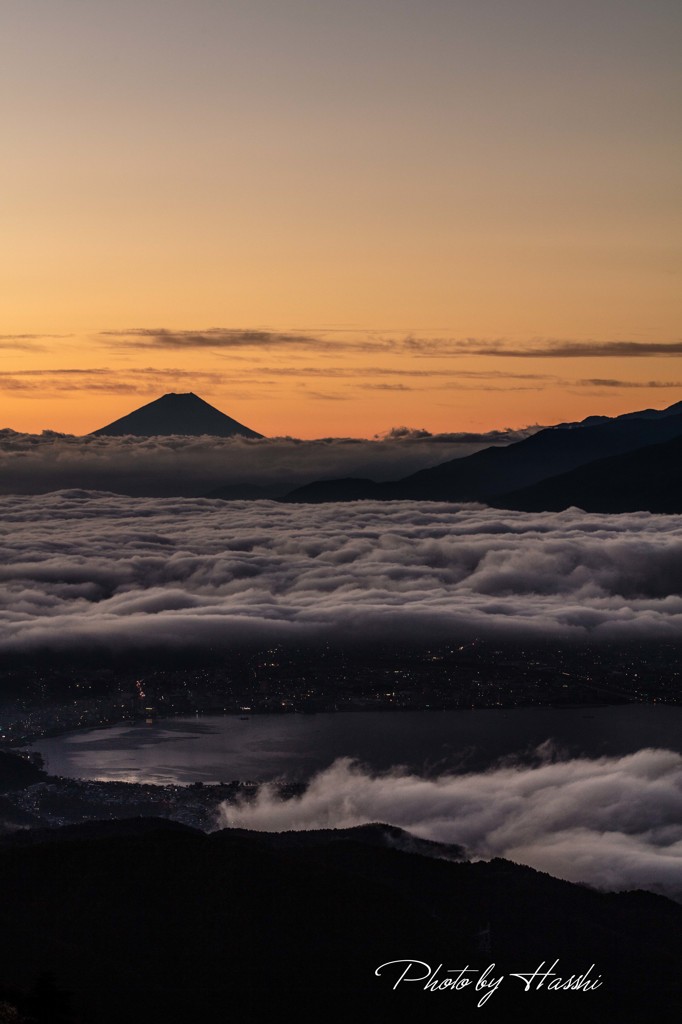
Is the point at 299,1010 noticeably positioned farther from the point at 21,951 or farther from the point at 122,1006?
the point at 21,951

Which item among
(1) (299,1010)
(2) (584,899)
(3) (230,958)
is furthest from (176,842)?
(2) (584,899)

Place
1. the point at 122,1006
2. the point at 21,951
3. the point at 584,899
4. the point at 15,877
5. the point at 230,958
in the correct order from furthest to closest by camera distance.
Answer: the point at 584,899, the point at 15,877, the point at 230,958, the point at 21,951, the point at 122,1006

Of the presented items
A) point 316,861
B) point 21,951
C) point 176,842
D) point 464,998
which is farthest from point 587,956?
point 21,951

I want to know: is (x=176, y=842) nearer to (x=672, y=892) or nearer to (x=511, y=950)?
(x=511, y=950)

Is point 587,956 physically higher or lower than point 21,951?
lower

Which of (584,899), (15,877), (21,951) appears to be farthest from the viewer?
(584,899)

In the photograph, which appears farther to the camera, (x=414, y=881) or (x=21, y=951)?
Result: (x=414, y=881)
